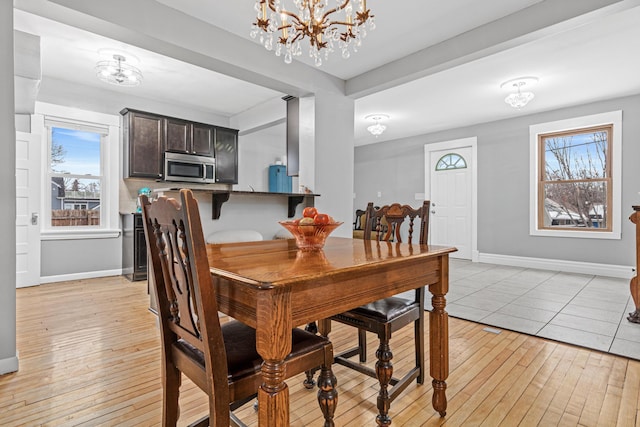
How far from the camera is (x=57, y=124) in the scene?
14.1 feet

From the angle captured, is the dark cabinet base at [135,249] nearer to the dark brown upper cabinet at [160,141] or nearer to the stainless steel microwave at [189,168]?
the dark brown upper cabinet at [160,141]

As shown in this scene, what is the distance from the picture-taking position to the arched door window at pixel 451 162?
6336 millimetres

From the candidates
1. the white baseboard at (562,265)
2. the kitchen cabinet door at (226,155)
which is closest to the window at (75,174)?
the kitchen cabinet door at (226,155)

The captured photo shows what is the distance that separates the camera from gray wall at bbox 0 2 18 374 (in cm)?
194

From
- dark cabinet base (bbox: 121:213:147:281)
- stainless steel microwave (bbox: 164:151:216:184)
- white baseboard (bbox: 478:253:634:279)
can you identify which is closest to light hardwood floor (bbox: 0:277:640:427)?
dark cabinet base (bbox: 121:213:147:281)

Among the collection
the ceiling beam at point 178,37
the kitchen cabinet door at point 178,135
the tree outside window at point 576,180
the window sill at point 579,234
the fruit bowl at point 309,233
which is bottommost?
the window sill at point 579,234

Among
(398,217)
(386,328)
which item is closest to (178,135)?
(398,217)

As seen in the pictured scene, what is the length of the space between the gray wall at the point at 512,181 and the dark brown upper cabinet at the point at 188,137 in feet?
13.1

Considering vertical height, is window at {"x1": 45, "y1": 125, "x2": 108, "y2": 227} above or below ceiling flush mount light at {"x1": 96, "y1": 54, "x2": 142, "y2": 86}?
below

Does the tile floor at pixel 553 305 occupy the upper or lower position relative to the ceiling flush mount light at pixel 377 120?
lower

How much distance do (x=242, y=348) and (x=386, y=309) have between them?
A: 29.4 inches

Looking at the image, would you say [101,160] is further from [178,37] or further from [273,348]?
[273,348]

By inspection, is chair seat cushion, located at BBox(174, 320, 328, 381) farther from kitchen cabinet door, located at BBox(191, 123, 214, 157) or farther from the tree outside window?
the tree outside window

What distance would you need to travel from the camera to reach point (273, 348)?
0.92 meters
